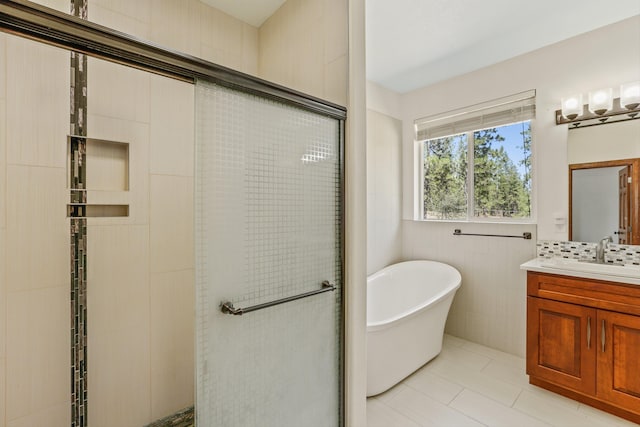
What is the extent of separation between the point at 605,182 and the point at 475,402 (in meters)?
1.83

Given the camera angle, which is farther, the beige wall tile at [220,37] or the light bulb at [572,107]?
the light bulb at [572,107]

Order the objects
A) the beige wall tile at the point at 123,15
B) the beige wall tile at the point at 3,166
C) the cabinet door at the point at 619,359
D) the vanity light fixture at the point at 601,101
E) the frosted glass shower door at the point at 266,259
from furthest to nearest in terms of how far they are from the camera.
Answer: the vanity light fixture at the point at 601,101, the cabinet door at the point at 619,359, the beige wall tile at the point at 123,15, the beige wall tile at the point at 3,166, the frosted glass shower door at the point at 266,259

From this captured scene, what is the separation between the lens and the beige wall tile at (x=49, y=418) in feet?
3.90

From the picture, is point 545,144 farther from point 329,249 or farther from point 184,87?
point 184,87

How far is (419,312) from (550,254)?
1222 mm

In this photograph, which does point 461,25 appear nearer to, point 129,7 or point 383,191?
point 383,191

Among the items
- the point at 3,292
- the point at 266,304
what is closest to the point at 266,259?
the point at 266,304

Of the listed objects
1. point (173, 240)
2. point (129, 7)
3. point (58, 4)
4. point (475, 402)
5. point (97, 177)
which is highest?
point (129, 7)

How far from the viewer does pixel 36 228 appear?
1203 mm

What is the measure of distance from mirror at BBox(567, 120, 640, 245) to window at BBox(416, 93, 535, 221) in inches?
13.0

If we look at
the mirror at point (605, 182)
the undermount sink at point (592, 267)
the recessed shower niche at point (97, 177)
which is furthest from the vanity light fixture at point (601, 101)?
the recessed shower niche at point (97, 177)

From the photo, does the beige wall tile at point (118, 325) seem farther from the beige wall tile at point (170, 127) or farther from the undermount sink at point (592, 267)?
the undermount sink at point (592, 267)

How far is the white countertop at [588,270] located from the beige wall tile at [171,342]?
2.26 metres

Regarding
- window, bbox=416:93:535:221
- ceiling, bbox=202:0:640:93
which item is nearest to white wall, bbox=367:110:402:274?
window, bbox=416:93:535:221
